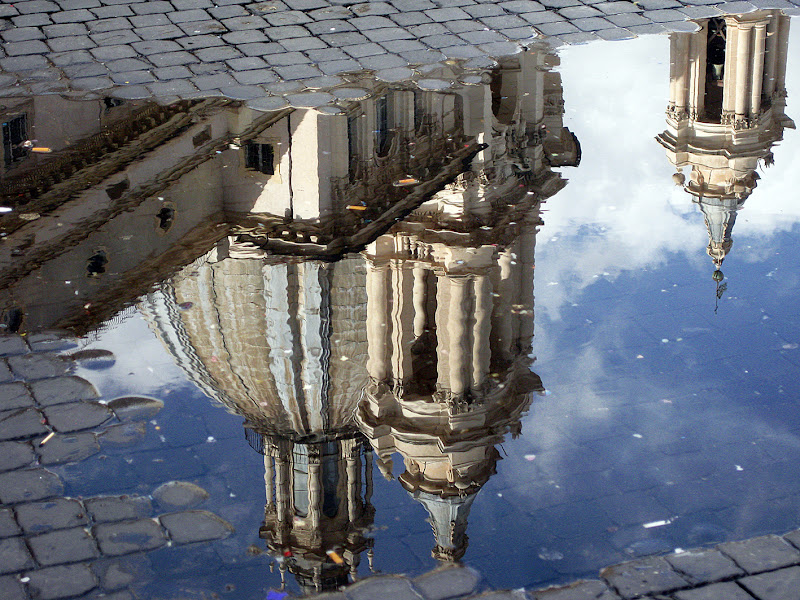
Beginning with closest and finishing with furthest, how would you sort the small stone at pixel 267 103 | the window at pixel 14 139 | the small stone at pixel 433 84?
the window at pixel 14 139, the small stone at pixel 267 103, the small stone at pixel 433 84

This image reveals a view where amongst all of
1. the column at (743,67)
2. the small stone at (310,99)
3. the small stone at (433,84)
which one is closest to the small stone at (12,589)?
the small stone at (310,99)

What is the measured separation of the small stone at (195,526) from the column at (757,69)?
9.39 meters

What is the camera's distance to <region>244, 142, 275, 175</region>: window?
11.4 m

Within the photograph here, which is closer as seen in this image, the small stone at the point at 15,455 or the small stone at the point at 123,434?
the small stone at the point at 15,455

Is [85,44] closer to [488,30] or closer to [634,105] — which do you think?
[488,30]

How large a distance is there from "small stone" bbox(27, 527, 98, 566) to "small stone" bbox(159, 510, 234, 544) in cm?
41

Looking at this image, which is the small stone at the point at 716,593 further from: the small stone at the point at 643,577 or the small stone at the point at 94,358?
the small stone at the point at 94,358

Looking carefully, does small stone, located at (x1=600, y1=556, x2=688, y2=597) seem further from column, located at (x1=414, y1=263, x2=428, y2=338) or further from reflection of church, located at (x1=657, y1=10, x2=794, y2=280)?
reflection of church, located at (x1=657, y1=10, x2=794, y2=280)

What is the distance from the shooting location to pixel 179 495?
281 inches

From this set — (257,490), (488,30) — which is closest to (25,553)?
(257,490)

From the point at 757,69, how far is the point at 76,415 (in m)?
9.78

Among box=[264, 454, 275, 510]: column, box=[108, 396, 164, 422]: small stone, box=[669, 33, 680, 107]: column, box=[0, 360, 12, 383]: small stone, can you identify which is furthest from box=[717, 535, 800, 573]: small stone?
box=[669, 33, 680, 107]: column

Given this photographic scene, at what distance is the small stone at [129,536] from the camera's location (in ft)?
21.7

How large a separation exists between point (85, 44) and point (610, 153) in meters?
5.47
